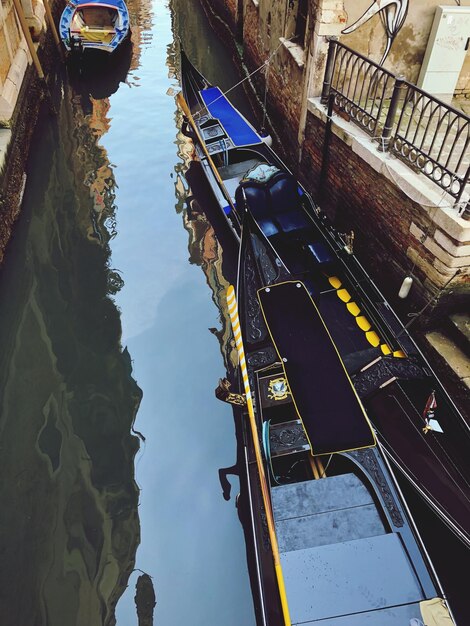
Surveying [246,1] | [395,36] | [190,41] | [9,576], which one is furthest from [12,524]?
[190,41]

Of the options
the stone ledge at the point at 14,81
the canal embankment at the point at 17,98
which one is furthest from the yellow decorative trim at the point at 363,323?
the stone ledge at the point at 14,81

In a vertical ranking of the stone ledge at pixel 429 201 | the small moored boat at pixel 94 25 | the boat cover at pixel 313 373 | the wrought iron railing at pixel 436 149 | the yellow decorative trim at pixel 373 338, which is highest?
the wrought iron railing at pixel 436 149

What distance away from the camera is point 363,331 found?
3625 millimetres

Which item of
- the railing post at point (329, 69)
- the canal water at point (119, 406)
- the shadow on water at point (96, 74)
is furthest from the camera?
the shadow on water at point (96, 74)

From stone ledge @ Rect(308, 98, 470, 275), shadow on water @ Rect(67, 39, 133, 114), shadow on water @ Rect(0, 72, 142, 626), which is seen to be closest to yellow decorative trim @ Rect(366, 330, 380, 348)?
stone ledge @ Rect(308, 98, 470, 275)

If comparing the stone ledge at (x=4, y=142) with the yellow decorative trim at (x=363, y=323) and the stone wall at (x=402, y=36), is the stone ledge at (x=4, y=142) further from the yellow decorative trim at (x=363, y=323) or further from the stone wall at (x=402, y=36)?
the yellow decorative trim at (x=363, y=323)

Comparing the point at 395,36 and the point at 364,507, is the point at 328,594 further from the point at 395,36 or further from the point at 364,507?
the point at 395,36

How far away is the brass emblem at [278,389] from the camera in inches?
124

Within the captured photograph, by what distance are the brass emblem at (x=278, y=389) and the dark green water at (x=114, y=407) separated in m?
0.80

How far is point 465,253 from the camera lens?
10.5 feet

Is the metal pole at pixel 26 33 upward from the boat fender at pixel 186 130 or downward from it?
upward

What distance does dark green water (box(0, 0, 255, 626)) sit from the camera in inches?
116

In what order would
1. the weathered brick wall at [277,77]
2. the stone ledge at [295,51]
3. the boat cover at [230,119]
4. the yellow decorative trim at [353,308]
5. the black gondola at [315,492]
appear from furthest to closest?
the boat cover at [230,119]
the weathered brick wall at [277,77]
the stone ledge at [295,51]
the yellow decorative trim at [353,308]
the black gondola at [315,492]

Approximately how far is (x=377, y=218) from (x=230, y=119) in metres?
3.27
